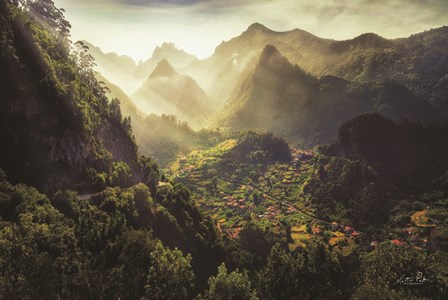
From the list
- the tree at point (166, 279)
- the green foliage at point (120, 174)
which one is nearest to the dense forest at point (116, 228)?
the tree at point (166, 279)

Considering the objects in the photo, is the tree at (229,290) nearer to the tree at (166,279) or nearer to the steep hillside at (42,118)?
the tree at (166,279)

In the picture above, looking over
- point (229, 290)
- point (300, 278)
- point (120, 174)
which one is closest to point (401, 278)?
point (300, 278)

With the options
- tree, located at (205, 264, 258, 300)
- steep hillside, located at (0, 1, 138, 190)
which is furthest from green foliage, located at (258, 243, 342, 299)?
steep hillside, located at (0, 1, 138, 190)

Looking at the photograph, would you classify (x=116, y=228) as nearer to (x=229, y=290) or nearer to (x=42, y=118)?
(x=229, y=290)

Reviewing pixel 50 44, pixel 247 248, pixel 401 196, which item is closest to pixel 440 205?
pixel 401 196

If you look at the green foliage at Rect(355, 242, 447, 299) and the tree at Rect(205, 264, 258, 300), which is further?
the tree at Rect(205, 264, 258, 300)

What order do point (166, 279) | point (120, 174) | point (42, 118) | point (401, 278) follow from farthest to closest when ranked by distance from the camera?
point (120, 174)
point (42, 118)
point (401, 278)
point (166, 279)

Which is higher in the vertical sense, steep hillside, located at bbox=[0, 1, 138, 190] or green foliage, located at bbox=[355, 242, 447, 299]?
steep hillside, located at bbox=[0, 1, 138, 190]

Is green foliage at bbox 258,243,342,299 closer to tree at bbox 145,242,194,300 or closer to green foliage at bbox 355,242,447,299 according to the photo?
green foliage at bbox 355,242,447,299

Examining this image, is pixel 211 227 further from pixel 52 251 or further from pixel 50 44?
pixel 50 44
